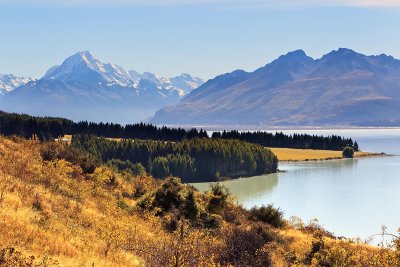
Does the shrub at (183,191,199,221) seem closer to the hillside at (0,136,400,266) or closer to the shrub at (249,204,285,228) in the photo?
the hillside at (0,136,400,266)

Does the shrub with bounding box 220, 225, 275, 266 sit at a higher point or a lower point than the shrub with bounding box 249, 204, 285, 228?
higher

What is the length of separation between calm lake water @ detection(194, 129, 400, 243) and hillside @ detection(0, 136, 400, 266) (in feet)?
112

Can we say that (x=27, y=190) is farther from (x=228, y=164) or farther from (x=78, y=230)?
(x=228, y=164)

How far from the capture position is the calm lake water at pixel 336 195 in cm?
7220

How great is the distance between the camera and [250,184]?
13475 cm

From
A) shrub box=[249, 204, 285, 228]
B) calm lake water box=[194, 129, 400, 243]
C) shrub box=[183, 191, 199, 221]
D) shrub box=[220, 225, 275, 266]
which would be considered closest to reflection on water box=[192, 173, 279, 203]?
calm lake water box=[194, 129, 400, 243]

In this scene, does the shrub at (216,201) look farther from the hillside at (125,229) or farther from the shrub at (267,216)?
the shrub at (267,216)

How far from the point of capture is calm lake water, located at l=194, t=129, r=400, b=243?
72.2 metres

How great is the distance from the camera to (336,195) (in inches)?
4117

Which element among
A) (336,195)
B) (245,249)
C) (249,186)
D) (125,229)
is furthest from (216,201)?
(249,186)

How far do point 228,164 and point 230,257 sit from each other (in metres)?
133

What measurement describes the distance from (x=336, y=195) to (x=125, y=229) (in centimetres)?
8736

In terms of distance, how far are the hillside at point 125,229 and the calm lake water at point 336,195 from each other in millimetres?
34045

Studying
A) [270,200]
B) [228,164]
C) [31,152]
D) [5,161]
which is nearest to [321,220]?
[270,200]
